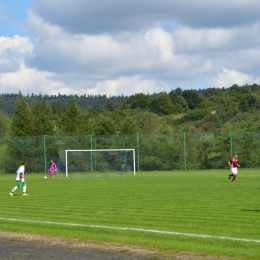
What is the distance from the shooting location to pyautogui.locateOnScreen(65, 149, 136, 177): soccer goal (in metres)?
50.1

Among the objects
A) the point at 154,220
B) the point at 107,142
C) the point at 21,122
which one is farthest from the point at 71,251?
the point at 21,122

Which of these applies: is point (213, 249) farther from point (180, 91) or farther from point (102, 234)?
point (180, 91)

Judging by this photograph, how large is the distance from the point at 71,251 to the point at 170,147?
4616cm

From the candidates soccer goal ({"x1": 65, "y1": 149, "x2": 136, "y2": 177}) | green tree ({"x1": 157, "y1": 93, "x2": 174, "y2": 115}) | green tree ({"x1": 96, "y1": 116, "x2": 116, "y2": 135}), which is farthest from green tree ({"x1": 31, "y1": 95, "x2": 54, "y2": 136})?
green tree ({"x1": 157, "y1": 93, "x2": 174, "y2": 115})

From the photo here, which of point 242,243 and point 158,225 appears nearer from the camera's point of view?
point 242,243

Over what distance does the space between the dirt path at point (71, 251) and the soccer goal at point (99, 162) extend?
36312 mm

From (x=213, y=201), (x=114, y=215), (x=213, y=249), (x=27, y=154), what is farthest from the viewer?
(x=27, y=154)

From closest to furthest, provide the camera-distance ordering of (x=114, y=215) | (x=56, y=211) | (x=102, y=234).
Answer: (x=102, y=234) → (x=114, y=215) → (x=56, y=211)

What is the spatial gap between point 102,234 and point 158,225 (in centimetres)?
189

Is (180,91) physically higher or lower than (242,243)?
higher

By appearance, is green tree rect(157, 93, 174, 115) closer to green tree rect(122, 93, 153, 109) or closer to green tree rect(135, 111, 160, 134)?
green tree rect(122, 93, 153, 109)

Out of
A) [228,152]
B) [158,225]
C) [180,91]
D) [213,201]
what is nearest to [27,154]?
[228,152]

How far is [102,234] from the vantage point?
13.3m

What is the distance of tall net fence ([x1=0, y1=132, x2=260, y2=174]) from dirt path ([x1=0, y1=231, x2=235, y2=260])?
4137cm
